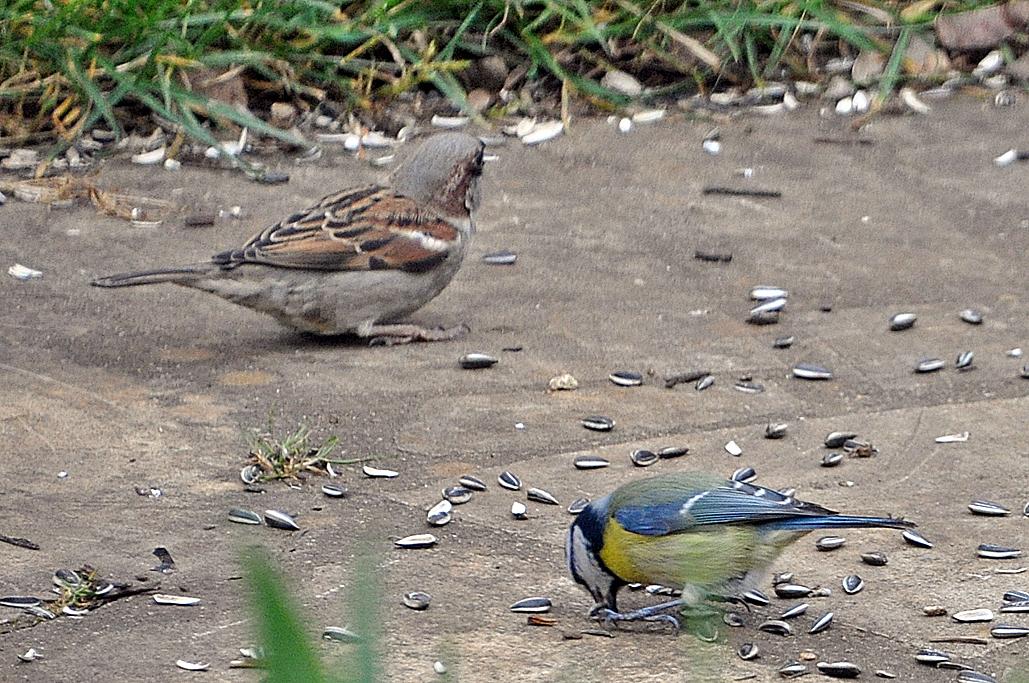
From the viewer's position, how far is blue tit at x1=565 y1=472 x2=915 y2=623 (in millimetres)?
3621

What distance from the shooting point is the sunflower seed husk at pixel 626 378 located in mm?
5262

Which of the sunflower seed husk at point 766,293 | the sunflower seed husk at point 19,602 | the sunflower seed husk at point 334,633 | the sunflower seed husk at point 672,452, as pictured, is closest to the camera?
the sunflower seed husk at point 334,633

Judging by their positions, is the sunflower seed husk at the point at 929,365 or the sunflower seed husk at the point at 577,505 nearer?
the sunflower seed husk at the point at 577,505

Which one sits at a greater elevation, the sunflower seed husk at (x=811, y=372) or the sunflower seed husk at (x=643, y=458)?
the sunflower seed husk at (x=643, y=458)

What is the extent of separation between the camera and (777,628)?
3652mm

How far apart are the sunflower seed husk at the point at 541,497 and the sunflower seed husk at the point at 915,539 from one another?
2.87 feet

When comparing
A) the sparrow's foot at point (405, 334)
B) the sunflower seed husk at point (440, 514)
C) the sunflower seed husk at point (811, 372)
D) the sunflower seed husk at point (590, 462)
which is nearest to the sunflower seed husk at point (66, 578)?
the sunflower seed husk at point (440, 514)

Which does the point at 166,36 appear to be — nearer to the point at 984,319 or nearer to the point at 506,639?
the point at 984,319

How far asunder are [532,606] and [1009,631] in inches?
39.7

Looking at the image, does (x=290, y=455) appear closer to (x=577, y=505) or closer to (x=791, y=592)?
(x=577, y=505)

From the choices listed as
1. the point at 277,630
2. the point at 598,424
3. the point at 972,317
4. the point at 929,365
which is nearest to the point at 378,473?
the point at 598,424

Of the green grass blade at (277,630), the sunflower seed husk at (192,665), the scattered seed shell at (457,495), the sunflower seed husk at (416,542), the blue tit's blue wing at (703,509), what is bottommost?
the scattered seed shell at (457,495)

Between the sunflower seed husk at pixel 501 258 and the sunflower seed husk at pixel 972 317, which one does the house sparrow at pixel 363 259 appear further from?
the sunflower seed husk at pixel 972 317

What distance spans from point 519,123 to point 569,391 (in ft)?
9.12
